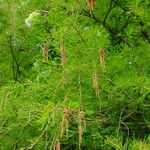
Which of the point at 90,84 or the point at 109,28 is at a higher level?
the point at 109,28

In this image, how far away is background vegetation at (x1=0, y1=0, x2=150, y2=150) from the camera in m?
2.63

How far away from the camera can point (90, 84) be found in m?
2.87

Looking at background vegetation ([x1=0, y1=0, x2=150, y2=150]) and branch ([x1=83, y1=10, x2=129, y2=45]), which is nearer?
background vegetation ([x1=0, y1=0, x2=150, y2=150])

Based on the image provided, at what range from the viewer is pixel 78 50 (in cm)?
280

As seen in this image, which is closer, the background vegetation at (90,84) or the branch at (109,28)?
the background vegetation at (90,84)

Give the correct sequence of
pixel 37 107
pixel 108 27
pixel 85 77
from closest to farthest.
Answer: pixel 37 107 < pixel 85 77 < pixel 108 27

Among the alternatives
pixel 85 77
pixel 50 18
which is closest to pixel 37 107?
pixel 85 77

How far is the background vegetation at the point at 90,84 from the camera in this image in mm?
2633

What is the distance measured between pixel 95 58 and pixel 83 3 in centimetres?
36

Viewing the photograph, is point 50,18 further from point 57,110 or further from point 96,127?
point 57,110

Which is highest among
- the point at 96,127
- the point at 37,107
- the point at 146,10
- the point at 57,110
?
the point at 146,10

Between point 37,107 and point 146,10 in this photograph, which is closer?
point 37,107

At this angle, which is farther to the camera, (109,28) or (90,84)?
(109,28)

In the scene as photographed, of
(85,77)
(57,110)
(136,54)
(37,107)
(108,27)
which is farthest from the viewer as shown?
(108,27)
